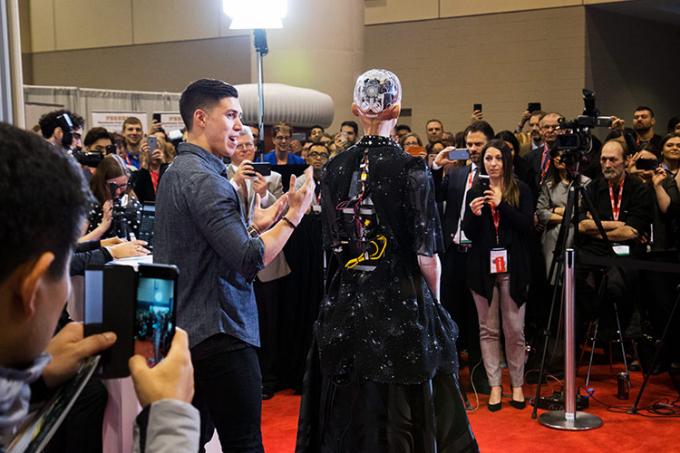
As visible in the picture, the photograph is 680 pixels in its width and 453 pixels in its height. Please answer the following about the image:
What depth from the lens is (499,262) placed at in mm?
5254

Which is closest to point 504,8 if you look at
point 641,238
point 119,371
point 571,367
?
point 641,238

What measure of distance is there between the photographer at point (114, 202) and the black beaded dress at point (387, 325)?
0.95m

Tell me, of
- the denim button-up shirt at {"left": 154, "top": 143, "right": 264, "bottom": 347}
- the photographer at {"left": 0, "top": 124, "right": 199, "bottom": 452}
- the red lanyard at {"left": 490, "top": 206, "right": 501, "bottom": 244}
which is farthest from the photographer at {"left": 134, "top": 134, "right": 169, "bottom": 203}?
the photographer at {"left": 0, "top": 124, "right": 199, "bottom": 452}

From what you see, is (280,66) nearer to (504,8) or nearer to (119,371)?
(504,8)

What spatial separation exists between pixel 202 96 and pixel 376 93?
83 centimetres

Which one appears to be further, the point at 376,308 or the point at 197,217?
the point at 376,308

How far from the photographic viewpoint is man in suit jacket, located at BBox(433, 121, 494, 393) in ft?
18.7

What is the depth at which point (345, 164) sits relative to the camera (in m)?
3.43

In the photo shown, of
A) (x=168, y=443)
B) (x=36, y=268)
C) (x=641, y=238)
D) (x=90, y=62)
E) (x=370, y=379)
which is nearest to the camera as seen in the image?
(x=36, y=268)

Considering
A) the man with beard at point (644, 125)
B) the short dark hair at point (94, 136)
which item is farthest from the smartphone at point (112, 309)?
the man with beard at point (644, 125)

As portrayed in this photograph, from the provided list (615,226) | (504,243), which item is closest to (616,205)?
(615,226)

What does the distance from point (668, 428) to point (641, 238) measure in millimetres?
1331

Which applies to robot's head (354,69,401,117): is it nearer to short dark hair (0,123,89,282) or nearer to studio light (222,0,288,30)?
short dark hair (0,123,89,282)

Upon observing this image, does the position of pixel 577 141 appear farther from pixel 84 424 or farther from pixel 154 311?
pixel 154 311
